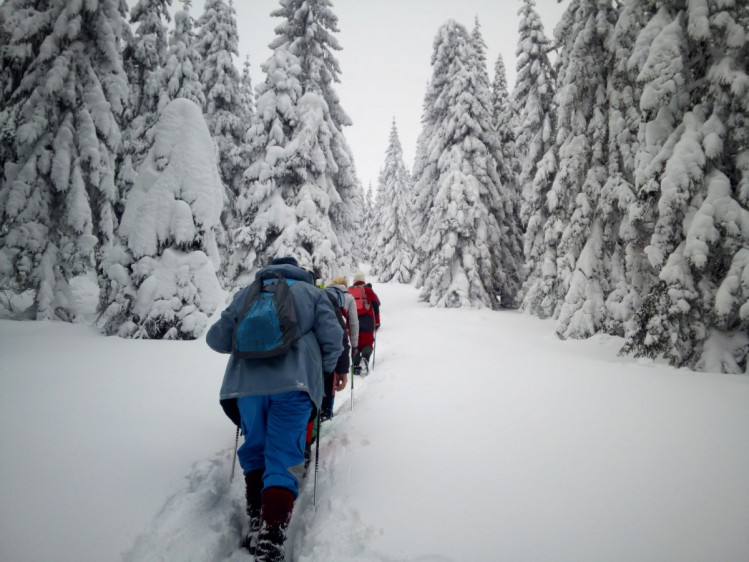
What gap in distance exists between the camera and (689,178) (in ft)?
20.1

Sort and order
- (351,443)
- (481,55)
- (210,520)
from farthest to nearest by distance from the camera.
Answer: (481,55) → (351,443) → (210,520)

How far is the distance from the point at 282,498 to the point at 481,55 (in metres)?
25.0

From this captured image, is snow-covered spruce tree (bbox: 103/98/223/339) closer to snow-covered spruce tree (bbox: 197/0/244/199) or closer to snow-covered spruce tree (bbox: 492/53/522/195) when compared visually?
snow-covered spruce tree (bbox: 197/0/244/199)

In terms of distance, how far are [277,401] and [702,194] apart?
8016 mm

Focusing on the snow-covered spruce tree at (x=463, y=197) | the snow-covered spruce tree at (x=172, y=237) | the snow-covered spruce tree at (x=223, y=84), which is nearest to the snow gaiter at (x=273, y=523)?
the snow-covered spruce tree at (x=172, y=237)

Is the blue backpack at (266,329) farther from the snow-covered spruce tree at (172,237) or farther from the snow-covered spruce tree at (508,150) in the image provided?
the snow-covered spruce tree at (508,150)

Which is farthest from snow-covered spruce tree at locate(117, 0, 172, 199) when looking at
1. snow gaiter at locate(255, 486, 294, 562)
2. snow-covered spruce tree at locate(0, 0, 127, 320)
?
snow gaiter at locate(255, 486, 294, 562)

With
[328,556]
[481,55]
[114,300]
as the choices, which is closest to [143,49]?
[114,300]

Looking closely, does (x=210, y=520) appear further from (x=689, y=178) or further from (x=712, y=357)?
(x=689, y=178)

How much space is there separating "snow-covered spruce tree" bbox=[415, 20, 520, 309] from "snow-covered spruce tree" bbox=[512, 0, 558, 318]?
180cm

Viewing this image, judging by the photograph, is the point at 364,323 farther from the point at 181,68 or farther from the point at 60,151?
the point at 181,68

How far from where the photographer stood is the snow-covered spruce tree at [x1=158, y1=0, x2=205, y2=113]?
1650 centimetres

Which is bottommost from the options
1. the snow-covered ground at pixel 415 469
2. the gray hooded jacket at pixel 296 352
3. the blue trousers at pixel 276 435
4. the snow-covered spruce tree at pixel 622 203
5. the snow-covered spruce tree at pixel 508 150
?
the snow-covered ground at pixel 415 469

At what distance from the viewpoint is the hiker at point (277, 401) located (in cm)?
258
